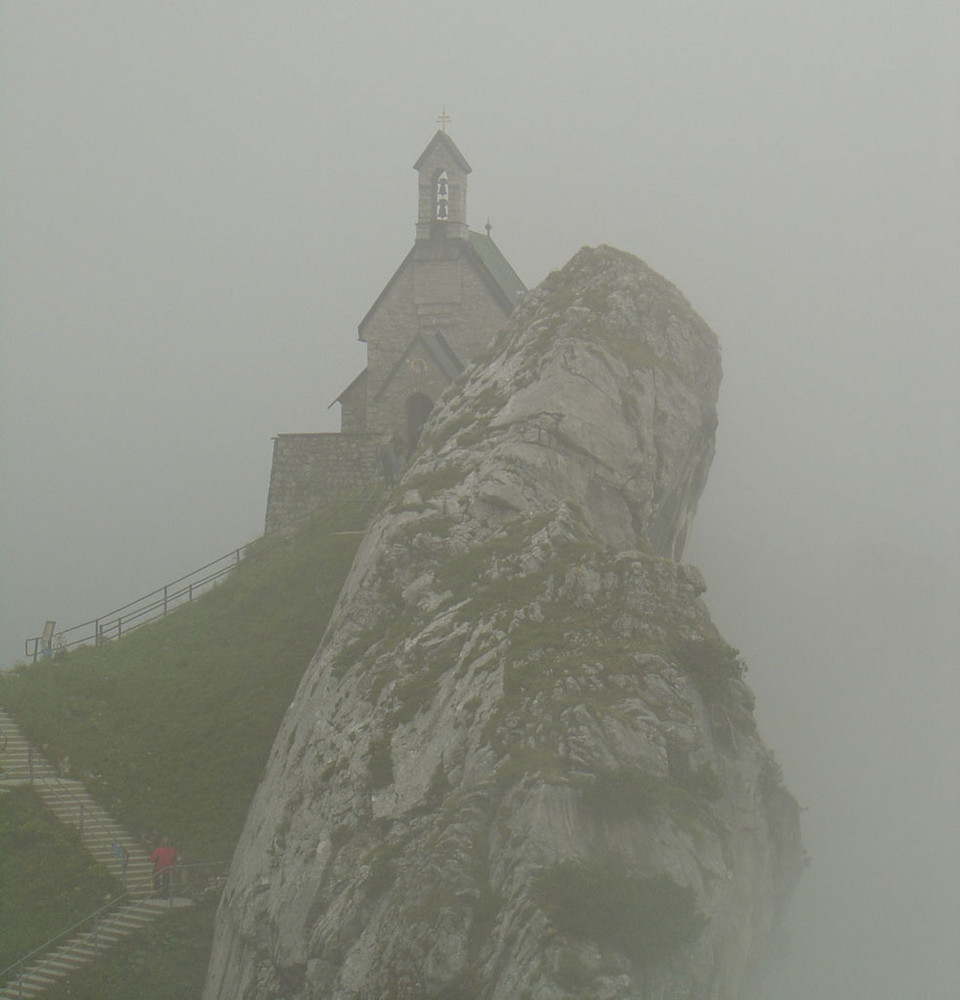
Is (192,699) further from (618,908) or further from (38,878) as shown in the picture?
(618,908)

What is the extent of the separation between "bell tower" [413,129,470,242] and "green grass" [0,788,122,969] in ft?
84.5

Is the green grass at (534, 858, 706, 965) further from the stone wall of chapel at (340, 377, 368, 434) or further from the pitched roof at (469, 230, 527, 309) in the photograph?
the pitched roof at (469, 230, 527, 309)

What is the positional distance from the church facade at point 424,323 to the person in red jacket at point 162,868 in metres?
17.3

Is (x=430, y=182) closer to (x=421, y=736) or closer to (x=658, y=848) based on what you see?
(x=421, y=736)

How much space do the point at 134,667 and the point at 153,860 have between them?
29.7 ft

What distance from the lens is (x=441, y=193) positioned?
47.1m

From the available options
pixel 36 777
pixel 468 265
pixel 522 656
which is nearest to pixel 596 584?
pixel 522 656

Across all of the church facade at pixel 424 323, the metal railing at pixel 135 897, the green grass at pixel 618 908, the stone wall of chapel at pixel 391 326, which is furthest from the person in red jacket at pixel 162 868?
the stone wall of chapel at pixel 391 326

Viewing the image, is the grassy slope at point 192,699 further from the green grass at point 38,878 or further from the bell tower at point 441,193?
the bell tower at point 441,193

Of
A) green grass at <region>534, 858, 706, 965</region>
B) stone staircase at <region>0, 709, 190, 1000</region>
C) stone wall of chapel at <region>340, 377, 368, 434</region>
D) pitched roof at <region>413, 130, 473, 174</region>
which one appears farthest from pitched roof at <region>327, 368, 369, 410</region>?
green grass at <region>534, 858, 706, 965</region>

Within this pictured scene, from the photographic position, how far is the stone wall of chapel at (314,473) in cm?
4288

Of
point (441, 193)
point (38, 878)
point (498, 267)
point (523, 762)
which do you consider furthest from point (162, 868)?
point (498, 267)

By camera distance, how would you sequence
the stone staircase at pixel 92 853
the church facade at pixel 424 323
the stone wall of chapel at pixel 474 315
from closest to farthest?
the stone staircase at pixel 92 853 < the church facade at pixel 424 323 < the stone wall of chapel at pixel 474 315

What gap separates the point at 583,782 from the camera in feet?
66.6
